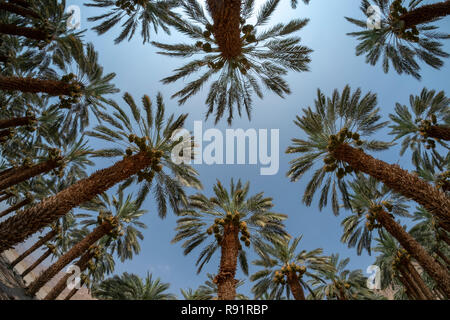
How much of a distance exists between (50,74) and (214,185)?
44.4ft

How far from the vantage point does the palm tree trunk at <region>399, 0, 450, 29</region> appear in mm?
9523

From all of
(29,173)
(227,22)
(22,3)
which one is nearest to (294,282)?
(227,22)

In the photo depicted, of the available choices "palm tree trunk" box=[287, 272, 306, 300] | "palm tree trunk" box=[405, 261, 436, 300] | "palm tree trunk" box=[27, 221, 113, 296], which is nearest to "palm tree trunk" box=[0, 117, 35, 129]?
"palm tree trunk" box=[27, 221, 113, 296]

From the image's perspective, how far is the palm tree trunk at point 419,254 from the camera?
10.3 m

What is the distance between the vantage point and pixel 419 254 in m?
11.1

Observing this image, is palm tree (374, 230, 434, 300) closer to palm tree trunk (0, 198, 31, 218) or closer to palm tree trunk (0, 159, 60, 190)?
palm tree trunk (0, 159, 60, 190)

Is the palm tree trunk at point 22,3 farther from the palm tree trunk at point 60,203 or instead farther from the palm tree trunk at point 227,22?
the palm tree trunk at point 227,22

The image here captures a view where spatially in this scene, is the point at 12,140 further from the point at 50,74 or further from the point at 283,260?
the point at 283,260

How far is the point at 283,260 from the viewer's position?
54.5 ft

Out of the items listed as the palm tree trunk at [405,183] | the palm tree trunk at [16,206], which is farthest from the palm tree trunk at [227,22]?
the palm tree trunk at [16,206]

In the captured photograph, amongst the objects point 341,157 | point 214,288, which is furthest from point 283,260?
point 341,157

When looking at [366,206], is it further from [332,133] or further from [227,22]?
[227,22]

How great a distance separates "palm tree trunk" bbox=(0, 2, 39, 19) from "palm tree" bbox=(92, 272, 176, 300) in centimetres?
1779

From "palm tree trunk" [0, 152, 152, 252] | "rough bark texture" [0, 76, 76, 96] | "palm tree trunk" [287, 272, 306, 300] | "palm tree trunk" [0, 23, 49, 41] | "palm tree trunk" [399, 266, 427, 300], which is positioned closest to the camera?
"palm tree trunk" [0, 152, 152, 252]
